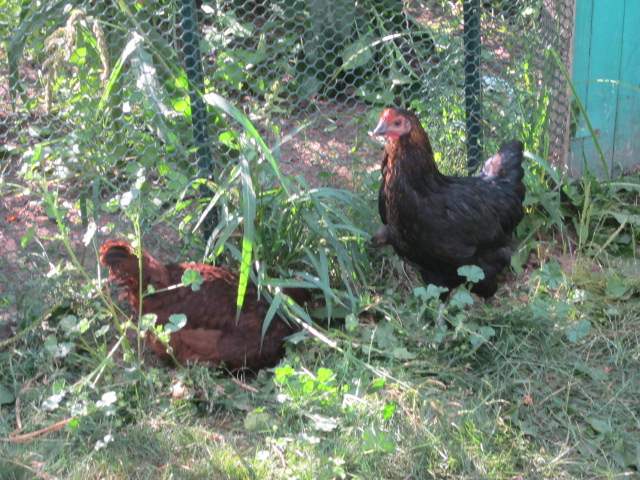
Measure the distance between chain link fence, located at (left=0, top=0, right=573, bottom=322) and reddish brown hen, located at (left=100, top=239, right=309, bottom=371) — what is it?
8.6 inches

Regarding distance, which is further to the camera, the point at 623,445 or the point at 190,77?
the point at 190,77

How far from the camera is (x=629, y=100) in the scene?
434 cm

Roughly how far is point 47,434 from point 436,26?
9.88ft

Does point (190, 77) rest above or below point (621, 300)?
above

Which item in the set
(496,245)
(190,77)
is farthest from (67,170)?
(496,245)

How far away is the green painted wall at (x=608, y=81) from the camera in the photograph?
13.4 ft

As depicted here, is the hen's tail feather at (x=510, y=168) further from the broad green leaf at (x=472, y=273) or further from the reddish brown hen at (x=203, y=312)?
the reddish brown hen at (x=203, y=312)

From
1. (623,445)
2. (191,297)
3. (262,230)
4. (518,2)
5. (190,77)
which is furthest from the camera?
(518,2)

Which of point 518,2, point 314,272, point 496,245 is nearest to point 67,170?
point 314,272

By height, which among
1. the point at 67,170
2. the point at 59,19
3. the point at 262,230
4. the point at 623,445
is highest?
the point at 59,19

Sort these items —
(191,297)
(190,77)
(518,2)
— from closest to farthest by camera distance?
(191,297), (190,77), (518,2)

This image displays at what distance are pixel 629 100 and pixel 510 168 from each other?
124 cm

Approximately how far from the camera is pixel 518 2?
13.3 ft

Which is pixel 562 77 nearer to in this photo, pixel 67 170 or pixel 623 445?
pixel 623 445
